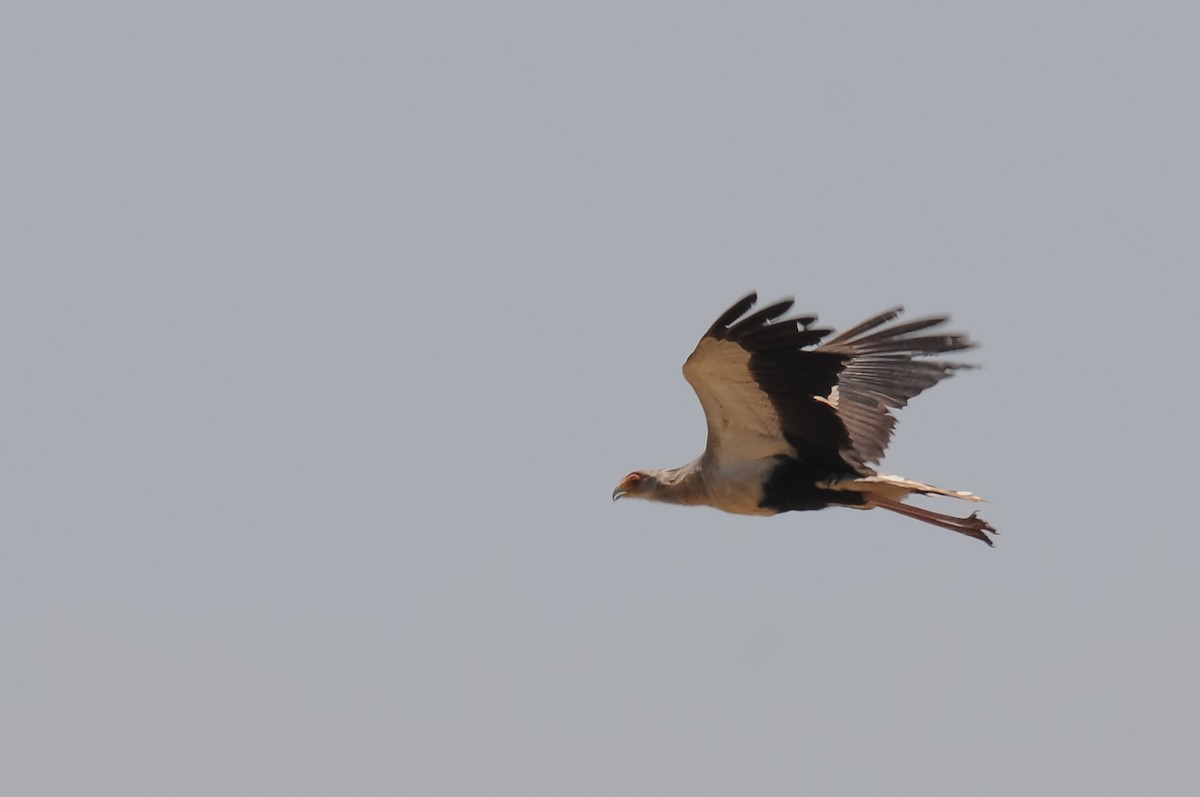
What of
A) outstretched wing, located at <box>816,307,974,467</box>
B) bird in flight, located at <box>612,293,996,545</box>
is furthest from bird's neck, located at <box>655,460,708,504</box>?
outstretched wing, located at <box>816,307,974,467</box>

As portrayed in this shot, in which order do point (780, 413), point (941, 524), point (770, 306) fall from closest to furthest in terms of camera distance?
1. point (770, 306)
2. point (780, 413)
3. point (941, 524)

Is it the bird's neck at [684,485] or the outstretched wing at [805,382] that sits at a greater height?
the outstretched wing at [805,382]

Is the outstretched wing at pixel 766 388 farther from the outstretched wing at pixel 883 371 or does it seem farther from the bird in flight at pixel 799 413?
the outstretched wing at pixel 883 371

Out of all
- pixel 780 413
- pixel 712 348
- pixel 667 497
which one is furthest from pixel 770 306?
pixel 667 497

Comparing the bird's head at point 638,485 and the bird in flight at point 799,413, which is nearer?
the bird in flight at point 799,413

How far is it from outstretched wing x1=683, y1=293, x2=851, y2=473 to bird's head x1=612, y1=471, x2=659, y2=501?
Answer: 0.76 m

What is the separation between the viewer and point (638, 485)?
14.0 m

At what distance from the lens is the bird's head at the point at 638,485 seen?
45.6 feet

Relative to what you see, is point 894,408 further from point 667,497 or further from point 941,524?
point 667,497

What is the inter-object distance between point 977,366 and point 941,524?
1355 mm

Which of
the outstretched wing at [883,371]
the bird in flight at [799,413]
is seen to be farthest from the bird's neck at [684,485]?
the outstretched wing at [883,371]

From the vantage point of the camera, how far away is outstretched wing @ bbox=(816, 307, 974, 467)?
14.1 metres

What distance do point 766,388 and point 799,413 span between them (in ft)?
1.31

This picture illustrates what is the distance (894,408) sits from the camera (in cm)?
1427
